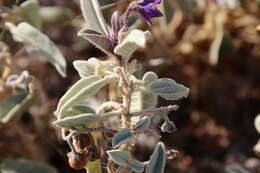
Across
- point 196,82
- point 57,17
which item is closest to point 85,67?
point 57,17

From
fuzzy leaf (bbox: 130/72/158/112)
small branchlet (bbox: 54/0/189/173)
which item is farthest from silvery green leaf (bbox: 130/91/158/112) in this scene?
small branchlet (bbox: 54/0/189/173)

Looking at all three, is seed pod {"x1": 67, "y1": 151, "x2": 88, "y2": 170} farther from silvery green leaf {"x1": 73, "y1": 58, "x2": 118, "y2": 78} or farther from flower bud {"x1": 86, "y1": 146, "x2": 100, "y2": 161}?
silvery green leaf {"x1": 73, "y1": 58, "x2": 118, "y2": 78}

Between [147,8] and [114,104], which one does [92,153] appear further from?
[147,8]

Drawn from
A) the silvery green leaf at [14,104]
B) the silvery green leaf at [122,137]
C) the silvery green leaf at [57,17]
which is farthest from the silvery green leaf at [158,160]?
the silvery green leaf at [57,17]

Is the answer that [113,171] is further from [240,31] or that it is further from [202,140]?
[240,31]

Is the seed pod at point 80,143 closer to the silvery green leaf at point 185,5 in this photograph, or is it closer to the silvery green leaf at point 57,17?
the silvery green leaf at point 185,5

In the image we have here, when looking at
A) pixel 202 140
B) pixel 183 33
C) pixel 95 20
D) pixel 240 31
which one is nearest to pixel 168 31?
pixel 183 33

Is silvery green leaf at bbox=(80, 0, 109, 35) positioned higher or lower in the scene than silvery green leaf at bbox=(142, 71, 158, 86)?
higher
